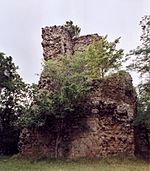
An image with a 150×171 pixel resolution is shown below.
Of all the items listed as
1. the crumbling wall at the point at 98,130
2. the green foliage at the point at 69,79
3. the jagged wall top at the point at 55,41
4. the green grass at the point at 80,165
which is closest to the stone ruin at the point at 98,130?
the crumbling wall at the point at 98,130

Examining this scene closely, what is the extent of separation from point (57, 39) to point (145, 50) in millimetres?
8200

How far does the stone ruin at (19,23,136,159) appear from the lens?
22.8 meters

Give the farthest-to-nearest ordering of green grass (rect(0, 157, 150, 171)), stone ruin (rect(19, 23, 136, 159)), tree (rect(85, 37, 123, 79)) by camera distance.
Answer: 1. tree (rect(85, 37, 123, 79))
2. stone ruin (rect(19, 23, 136, 159))
3. green grass (rect(0, 157, 150, 171))

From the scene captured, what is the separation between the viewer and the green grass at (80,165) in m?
18.9

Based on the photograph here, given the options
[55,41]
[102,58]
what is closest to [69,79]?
[102,58]

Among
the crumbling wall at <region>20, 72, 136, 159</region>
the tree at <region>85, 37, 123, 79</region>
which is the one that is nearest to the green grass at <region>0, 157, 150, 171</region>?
the crumbling wall at <region>20, 72, 136, 159</region>

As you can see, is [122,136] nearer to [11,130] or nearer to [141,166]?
[141,166]

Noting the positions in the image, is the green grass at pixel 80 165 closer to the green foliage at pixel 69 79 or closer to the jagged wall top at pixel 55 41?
the green foliage at pixel 69 79

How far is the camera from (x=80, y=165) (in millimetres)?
20203

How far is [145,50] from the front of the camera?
21125 mm

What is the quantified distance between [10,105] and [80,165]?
948cm

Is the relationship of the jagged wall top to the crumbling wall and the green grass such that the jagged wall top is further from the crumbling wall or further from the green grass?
the green grass

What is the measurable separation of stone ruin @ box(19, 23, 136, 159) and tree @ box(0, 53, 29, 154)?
117 inches

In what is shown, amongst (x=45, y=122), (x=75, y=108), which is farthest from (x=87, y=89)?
(x=45, y=122)
